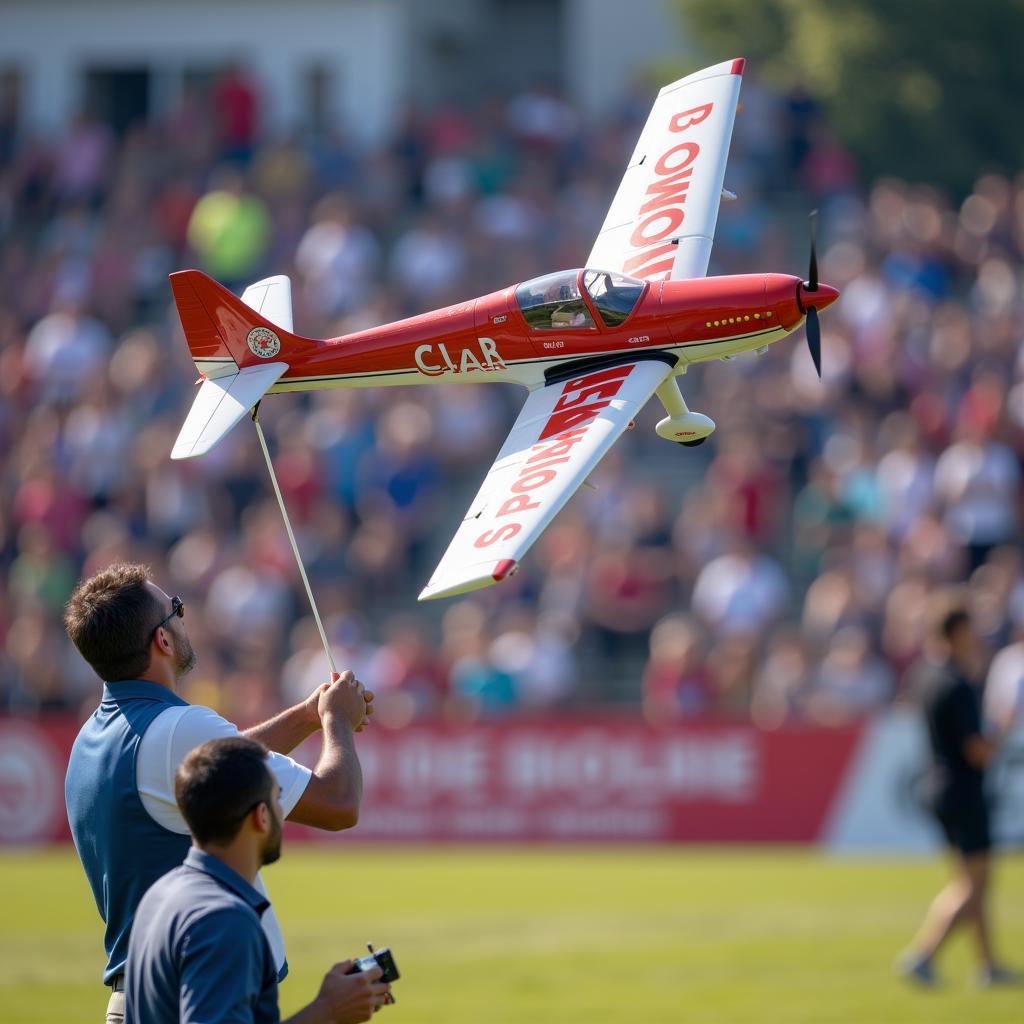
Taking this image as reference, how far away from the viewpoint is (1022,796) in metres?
15.4

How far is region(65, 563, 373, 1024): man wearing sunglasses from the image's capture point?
471 centimetres

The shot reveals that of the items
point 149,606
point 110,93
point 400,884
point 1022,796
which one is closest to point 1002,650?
point 1022,796

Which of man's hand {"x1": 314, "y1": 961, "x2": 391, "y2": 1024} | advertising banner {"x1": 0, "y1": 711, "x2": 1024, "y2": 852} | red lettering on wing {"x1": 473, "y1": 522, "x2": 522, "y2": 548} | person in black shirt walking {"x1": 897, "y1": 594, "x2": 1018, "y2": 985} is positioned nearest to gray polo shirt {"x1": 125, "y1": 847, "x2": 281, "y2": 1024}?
man's hand {"x1": 314, "y1": 961, "x2": 391, "y2": 1024}

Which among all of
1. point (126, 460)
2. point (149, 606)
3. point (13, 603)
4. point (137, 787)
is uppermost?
point (126, 460)

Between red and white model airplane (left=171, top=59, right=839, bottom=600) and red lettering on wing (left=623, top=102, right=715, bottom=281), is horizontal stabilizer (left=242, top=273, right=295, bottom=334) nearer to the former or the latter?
red and white model airplane (left=171, top=59, right=839, bottom=600)

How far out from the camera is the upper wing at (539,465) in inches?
174

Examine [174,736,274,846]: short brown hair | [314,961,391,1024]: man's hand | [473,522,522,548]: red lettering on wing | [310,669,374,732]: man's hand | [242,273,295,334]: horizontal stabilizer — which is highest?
[242,273,295,334]: horizontal stabilizer

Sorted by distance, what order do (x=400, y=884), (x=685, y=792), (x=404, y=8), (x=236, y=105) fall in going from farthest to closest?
(x=404, y=8)
(x=236, y=105)
(x=685, y=792)
(x=400, y=884)

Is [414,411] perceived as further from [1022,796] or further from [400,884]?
[1022,796]

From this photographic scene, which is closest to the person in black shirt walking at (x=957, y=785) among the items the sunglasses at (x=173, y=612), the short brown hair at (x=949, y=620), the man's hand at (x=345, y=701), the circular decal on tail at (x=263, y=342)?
the short brown hair at (x=949, y=620)

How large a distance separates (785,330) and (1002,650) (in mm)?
10528

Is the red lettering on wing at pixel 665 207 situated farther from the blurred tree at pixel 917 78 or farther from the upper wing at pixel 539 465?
the blurred tree at pixel 917 78

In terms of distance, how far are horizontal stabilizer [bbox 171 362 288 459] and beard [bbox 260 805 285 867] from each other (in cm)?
112

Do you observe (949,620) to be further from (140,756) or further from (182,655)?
(140,756)
